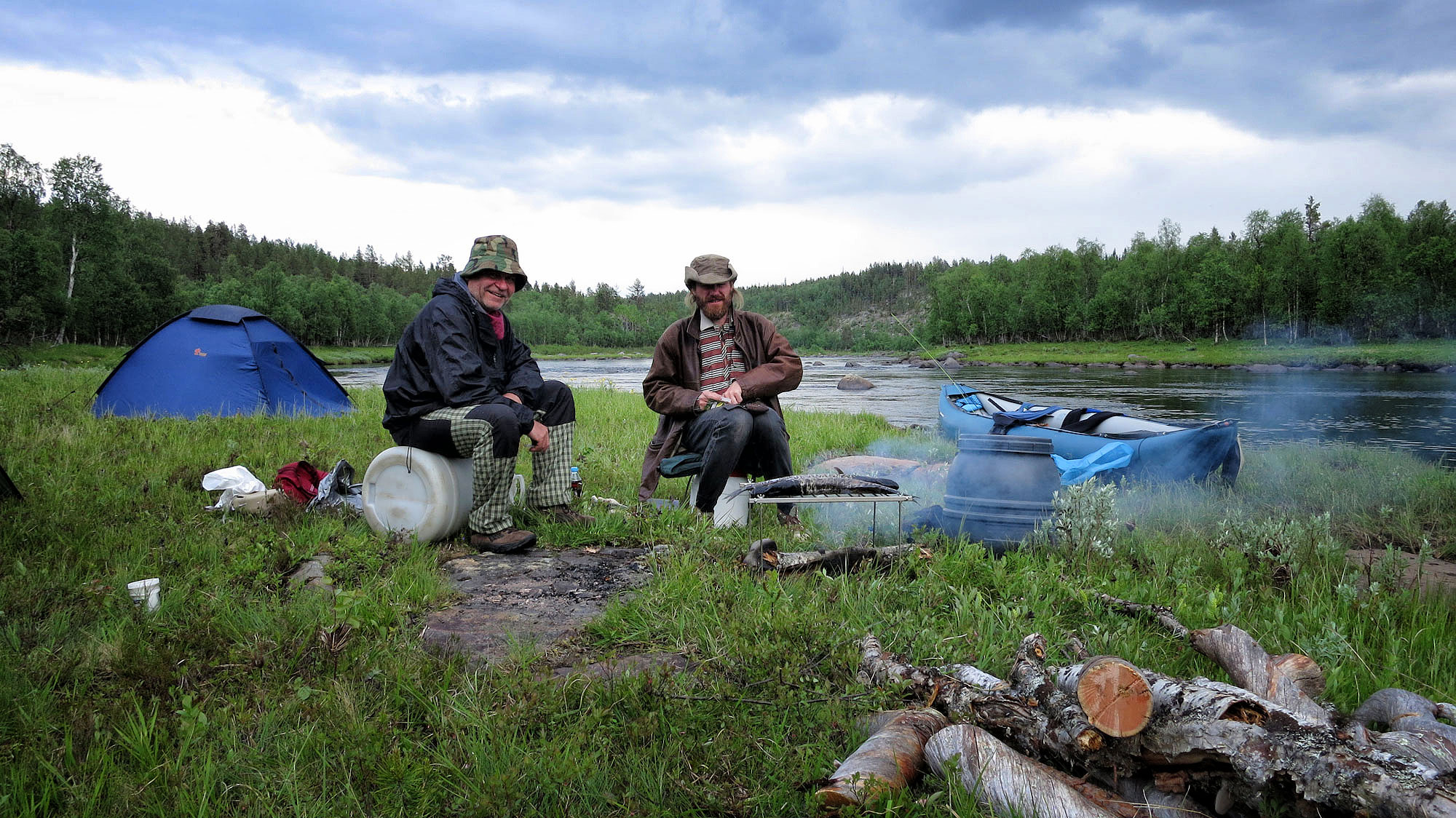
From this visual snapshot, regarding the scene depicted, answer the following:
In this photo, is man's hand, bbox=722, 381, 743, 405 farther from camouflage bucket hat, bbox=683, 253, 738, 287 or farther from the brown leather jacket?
camouflage bucket hat, bbox=683, 253, 738, 287

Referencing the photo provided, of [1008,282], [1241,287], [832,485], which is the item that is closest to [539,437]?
[832,485]

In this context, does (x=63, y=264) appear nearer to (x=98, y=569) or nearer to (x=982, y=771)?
(x=98, y=569)

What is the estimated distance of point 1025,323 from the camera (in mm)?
79250

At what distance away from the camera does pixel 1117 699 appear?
176 cm

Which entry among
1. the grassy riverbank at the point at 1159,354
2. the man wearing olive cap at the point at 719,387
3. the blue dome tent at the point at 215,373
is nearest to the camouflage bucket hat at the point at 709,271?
the man wearing olive cap at the point at 719,387

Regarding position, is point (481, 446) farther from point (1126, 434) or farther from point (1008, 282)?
point (1008, 282)

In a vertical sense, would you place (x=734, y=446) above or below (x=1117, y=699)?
above

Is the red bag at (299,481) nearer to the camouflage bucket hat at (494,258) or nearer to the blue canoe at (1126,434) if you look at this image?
the camouflage bucket hat at (494,258)

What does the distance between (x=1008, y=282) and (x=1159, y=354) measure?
43.6 m

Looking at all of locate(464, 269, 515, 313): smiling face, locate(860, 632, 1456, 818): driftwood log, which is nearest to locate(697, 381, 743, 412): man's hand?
locate(464, 269, 515, 313): smiling face

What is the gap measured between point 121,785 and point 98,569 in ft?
7.31

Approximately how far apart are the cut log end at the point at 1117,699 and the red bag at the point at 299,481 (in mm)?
4989

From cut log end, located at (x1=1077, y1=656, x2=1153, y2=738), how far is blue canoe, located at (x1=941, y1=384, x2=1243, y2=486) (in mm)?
2718

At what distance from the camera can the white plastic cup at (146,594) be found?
10.5ft
